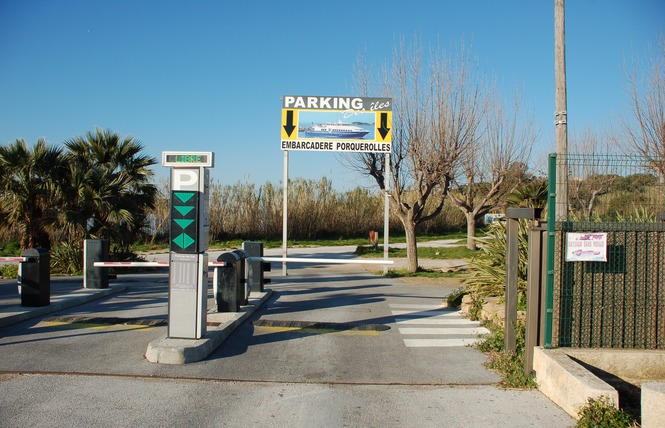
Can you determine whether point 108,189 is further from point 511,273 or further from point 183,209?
point 511,273

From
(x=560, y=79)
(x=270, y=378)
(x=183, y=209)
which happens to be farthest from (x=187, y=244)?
(x=560, y=79)

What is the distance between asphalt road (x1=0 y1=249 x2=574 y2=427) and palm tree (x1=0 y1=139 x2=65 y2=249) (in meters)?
8.90

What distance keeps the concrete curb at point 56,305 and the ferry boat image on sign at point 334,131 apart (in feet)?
25.6

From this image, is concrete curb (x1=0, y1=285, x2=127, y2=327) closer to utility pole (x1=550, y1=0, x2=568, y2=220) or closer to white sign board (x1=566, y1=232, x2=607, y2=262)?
white sign board (x1=566, y1=232, x2=607, y2=262)

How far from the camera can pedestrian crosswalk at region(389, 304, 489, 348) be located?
28.7ft

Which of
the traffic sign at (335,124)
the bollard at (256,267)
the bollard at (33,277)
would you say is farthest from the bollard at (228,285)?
the traffic sign at (335,124)

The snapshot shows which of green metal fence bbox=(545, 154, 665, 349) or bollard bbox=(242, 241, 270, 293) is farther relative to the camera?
bollard bbox=(242, 241, 270, 293)

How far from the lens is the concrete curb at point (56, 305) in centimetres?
926

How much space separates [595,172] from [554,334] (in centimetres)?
193

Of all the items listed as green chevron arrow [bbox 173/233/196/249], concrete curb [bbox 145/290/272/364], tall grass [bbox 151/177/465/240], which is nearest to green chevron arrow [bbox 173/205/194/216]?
green chevron arrow [bbox 173/233/196/249]

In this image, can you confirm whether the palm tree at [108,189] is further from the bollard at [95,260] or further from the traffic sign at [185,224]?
the traffic sign at [185,224]

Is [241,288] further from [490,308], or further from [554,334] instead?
[554,334]

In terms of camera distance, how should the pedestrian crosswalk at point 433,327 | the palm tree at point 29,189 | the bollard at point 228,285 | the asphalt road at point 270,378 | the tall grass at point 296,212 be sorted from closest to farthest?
the asphalt road at point 270,378
the pedestrian crosswalk at point 433,327
the bollard at point 228,285
the palm tree at point 29,189
the tall grass at point 296,212

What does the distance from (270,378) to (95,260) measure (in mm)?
7444
